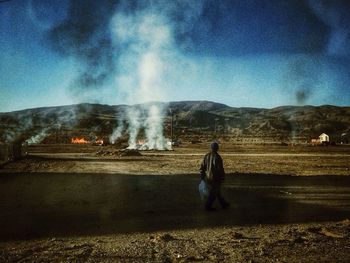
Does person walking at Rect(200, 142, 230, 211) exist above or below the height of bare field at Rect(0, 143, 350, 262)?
above

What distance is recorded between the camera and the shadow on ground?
7.09m

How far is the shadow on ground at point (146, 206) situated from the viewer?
7.09 m

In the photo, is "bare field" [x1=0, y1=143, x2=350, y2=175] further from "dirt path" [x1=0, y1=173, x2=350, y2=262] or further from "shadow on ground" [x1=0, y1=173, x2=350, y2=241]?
"dirt path" [x1=0, y1=173, x2=350, y2=262]

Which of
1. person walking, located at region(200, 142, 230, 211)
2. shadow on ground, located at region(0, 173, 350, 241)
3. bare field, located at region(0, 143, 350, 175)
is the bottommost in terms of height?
bare field, located at region(0, 143, 350, 175)

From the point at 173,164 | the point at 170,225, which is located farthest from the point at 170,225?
the point at 173,164

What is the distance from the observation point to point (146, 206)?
926 cm

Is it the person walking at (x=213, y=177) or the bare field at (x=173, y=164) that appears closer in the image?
the person walking at (x=213, y=177)

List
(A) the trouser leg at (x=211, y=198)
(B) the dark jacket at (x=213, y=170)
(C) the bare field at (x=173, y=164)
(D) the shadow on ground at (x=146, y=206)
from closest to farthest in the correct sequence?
(D) the shadow on ground at (x=146, y=206)
(A) the trouser leg at (x=211, y=198)
(B) the dark jacket at (x=213, y=170)
(C) the bare field at (x=173, y=164)

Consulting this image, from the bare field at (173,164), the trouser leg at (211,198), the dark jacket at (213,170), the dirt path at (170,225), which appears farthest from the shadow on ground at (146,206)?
the bare field at (173,164)

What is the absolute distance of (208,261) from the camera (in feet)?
16.1

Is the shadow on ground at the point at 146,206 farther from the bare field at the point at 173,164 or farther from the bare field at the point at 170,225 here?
the bare field at the point at 173,164

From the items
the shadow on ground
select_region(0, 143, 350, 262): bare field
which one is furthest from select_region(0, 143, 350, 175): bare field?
select_region(0, 143, 350, 262): bare field

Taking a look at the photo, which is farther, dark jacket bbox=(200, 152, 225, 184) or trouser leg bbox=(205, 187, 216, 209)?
dark jacket bbox=(200, 152, 225, 184)

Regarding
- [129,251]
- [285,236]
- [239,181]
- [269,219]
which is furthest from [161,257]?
[239,181]
